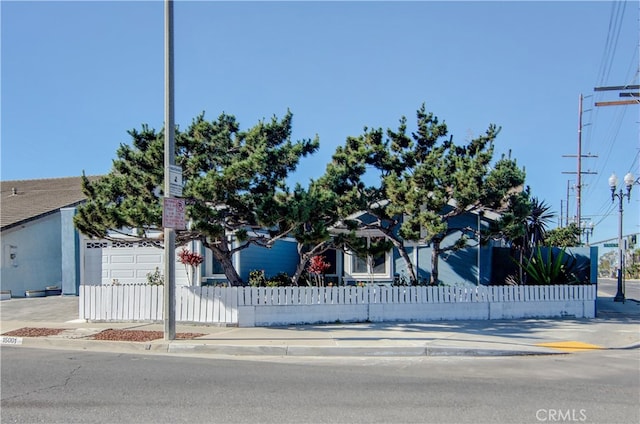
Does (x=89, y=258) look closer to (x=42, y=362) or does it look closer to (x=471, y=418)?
(x=42, y=362)

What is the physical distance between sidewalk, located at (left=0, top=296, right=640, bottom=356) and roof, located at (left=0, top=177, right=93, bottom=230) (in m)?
8.18

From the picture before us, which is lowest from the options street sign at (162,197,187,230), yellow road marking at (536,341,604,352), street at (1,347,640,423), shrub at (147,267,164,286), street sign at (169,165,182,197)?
yellow road marking at (536,341,604,352)

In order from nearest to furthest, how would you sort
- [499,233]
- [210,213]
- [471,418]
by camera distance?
[471,418], [210,213], [499,233]

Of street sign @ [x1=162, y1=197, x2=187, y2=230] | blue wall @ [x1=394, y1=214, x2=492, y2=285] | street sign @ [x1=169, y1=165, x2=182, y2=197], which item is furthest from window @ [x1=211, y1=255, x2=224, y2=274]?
street sign @ [x1=162, y1=197, x2=187, y2=230]

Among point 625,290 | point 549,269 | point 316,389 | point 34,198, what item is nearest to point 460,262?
point 549,269

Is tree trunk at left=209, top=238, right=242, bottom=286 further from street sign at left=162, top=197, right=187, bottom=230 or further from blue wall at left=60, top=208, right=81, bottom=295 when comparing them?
blue wall at left=60, top=208, right=81, bottom=295

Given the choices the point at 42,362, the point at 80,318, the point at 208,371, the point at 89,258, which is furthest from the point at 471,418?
the point at 89,258

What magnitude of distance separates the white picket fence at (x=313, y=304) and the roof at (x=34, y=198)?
960cm

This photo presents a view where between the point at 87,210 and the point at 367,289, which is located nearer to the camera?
the point at 87,210

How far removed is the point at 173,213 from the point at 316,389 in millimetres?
5225

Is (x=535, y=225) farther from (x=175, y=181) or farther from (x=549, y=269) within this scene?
(x=175, y=181)

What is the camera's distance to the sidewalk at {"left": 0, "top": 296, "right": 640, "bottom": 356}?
424 inches

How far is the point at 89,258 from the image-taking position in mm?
20969

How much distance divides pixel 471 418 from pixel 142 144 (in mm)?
10764
